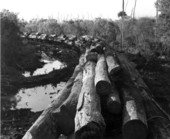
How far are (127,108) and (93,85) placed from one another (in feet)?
4.14

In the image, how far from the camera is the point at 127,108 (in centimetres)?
533

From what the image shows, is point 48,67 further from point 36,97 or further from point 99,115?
point 99,115

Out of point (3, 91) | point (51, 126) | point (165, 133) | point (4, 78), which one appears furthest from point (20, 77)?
point (165, 133)

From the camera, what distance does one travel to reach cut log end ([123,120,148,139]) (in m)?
4.86

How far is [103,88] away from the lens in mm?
6039

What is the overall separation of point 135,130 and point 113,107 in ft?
2.66

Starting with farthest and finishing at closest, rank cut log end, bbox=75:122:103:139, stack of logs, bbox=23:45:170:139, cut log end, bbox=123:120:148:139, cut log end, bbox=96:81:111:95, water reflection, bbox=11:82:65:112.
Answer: water reflection, bbox=11:82:65:112 < cut log end, bbox=96:81:111:95 < cut log end, bbox=123:120:148:139 < stack of logs, bbox=23:45:170:139 < cut log end, bbox=75:122:103:139

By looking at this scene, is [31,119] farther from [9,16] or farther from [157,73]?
[9,16]

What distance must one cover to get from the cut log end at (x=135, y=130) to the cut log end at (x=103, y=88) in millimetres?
1170

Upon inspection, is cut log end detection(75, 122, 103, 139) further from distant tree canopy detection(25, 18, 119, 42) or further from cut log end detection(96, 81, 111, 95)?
distant tree canopy detection(25, 18, 119, 42)

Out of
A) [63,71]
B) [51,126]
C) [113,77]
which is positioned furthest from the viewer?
[63,71]

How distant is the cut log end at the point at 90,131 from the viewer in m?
4.59

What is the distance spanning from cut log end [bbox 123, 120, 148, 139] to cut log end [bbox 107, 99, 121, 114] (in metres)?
0.67

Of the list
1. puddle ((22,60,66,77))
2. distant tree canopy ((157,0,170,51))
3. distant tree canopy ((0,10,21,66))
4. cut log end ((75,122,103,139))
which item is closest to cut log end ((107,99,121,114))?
cut log end ((75,122,103,139))
